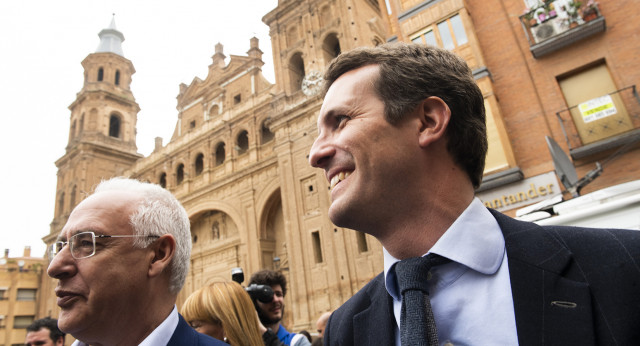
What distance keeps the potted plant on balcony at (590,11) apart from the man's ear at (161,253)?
36.3ft

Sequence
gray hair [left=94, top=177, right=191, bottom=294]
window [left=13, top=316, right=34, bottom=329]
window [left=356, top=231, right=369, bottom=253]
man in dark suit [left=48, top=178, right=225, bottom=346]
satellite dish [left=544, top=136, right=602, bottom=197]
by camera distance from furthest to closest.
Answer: window [left=13, top=316, right=34, bottom=329] < window [left=356, top=231, right=369, bottom=253] < satellite dish [left=544, top=136, right=602, bottom=197] < gray hair [left=94, top=177, right=191, bottom=294] < man in dark suit [left=48, top=178, right=225, bottom=346]

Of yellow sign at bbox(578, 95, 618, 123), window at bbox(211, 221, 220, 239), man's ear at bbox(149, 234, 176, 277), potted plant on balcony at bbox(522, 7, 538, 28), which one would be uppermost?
potted plant on balcony at bbox(522, 7, 538, 28)

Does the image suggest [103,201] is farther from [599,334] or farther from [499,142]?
[499,142]

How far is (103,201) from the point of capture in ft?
6.44

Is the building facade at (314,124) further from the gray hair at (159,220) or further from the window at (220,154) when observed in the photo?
the gray hair at (159,220)

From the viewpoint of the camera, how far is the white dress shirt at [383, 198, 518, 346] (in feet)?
3.53

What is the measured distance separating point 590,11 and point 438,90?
10631mm

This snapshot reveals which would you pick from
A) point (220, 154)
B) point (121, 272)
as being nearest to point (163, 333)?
point (121, 272)

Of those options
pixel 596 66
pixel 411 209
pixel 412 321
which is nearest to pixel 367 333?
pixel 412 321

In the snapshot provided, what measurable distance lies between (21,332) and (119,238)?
120 ft

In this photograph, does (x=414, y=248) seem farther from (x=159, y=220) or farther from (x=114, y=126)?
(x=114, y=126)

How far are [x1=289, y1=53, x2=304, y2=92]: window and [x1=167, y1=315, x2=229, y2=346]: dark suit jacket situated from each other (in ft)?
56.4

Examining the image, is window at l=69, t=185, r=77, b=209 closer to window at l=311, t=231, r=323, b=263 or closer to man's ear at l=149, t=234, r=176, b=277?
window at l=311, t=231, r=323, b=263

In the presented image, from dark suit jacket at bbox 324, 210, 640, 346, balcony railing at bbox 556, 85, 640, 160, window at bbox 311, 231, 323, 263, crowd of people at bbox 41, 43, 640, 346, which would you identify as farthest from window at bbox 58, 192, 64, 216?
dark suit jacket at bbox 324, 210, 640, 346
